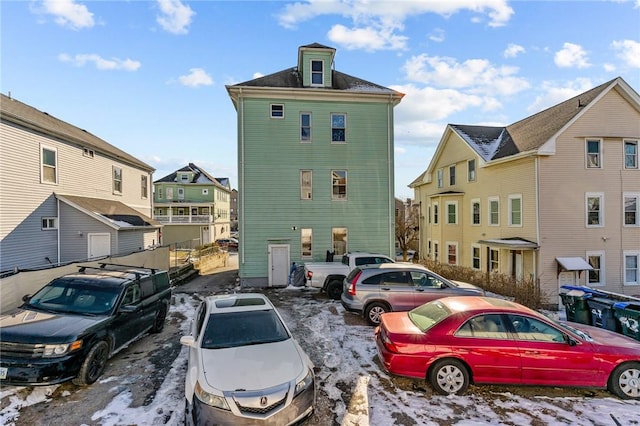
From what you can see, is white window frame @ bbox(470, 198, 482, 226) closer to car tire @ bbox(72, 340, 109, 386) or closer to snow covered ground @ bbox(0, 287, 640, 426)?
snow covered ground @ bbox(0, 287, 640, 426)

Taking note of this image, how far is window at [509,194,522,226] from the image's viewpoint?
17775 mm

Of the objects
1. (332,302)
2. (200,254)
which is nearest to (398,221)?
(200,254)

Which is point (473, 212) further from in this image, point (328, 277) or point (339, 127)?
point (328, 277)

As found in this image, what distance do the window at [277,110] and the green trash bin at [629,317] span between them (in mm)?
14222

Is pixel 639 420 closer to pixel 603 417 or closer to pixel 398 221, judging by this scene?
pixel 603 417

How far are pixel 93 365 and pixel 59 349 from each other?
0.77 m

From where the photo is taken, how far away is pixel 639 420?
196 inches

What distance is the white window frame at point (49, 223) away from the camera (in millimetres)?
13984

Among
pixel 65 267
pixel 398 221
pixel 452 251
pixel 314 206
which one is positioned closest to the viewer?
pixel 65 267

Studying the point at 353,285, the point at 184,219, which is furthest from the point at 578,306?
the point at 184,219

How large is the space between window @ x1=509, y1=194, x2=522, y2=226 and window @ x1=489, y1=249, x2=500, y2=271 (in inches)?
92.1

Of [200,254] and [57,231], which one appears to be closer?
[57,231]

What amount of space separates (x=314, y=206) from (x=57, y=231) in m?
11.6

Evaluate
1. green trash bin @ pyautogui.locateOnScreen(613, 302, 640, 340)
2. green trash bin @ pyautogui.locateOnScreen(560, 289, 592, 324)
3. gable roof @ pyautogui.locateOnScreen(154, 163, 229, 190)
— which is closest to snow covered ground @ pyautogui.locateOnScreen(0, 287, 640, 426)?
green trash bin @ pyautogui.locateOnScreen(613, 302, 640, 340)
